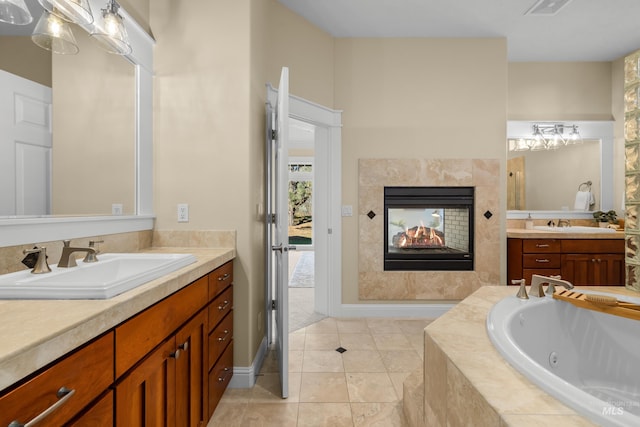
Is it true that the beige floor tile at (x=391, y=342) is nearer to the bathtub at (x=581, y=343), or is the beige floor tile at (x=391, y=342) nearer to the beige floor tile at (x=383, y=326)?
the beige floor tile at (x=383, y=326)

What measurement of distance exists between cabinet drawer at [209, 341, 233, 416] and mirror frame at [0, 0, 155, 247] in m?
0.95

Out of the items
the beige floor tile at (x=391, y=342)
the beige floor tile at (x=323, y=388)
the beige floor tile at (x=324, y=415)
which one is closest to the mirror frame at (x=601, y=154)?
the beige floor tile at (x=391, y=342)

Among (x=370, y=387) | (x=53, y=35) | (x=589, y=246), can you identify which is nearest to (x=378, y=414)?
(x=370, y=387)

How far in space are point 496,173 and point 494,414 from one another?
122 inches

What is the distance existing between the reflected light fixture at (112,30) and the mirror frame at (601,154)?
3933mm

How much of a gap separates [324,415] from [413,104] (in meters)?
2.97

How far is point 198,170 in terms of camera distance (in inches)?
81.0

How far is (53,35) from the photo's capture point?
1.38 metres

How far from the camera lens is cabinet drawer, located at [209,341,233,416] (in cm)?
161

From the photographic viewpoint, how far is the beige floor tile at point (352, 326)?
2.91 m

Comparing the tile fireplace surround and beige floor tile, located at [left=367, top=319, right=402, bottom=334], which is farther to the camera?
the tile fireplace surround

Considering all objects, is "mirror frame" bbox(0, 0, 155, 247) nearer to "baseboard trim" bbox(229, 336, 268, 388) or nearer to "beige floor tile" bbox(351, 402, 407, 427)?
"baseboard trim" bbox(229, 336, 268, 388)

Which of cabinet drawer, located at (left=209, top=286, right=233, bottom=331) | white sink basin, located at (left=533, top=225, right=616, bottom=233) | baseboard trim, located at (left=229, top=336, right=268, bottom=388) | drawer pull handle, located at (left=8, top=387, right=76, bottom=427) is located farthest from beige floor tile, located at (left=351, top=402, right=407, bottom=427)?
white sink basin, located at (left=533, top=225, right=616, bottom=233)

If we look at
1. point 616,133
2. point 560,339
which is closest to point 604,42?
point 616,133
